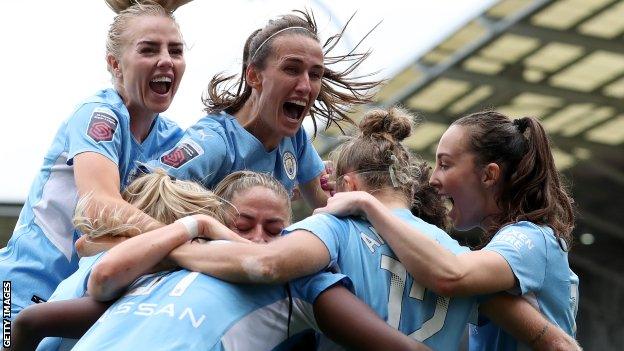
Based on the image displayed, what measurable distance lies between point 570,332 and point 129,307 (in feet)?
5.82

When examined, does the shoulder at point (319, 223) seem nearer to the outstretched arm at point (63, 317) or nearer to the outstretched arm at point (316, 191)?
the outstretched arm at point (63, 317)

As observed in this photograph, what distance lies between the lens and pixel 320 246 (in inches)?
171

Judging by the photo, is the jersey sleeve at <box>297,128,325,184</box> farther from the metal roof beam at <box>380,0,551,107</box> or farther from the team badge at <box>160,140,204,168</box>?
the metal roof beam at <box>380,0,551,107</box>

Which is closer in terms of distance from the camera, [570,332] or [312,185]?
[570,332]

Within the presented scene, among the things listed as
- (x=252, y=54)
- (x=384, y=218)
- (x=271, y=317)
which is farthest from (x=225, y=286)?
(x=252, y=54)

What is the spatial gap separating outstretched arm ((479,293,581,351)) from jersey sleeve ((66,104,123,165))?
1.69 m

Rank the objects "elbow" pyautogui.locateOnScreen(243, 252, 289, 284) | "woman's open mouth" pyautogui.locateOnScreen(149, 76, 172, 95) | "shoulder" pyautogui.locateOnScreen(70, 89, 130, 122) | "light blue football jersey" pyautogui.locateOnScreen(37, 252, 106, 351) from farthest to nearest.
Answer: "woman's open mouth" pyautogui.locateOnScreen(149, 76, 172, 95)
"shoulder" pyautogui.locateOnScreen(70, 89, 130, 122)
"light blue football jersey" pyautogui.locateOnScreen(37, 252, 106, 351)
"elbow" pyautogui.locateOnScreen(243, 252, 289, 284)

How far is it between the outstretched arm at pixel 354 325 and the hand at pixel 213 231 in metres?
0.43

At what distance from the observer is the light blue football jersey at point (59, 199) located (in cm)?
541

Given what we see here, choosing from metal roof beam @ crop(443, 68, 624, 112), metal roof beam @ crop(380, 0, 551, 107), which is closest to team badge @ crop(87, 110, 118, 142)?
metal roof beam @ crop(380, 0, 551, 107)

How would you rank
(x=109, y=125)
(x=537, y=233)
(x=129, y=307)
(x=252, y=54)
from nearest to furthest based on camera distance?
(x=129, y=307) → (x=537, y=233) → (x=109, y=125) → (x=252, y=54)

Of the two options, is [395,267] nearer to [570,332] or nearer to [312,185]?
[570,332]

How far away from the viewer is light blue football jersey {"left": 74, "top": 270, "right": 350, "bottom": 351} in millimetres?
4145

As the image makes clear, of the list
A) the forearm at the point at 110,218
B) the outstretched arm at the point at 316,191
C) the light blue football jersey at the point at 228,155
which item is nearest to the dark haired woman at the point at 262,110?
the light blue football jersey at the point at 228,155
